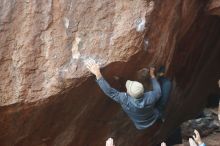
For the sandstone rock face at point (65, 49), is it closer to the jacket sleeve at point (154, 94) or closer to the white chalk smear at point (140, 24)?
the white chalk smear at point (140, 24)

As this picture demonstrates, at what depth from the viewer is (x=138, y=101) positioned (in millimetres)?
6094

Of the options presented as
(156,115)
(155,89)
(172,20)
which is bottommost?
(156,115)

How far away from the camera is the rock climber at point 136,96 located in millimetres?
5818

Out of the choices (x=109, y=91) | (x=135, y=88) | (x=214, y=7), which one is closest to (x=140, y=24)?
(x=135, y=88)

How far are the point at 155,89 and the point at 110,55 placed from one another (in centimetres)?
87

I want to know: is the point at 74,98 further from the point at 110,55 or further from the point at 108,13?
the point at 108,13

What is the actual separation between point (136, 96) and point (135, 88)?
0.14 metres

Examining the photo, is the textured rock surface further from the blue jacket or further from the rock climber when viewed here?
the blue jacket

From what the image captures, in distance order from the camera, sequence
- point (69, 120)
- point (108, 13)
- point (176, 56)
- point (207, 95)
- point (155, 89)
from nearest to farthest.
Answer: point (108, 13)
point (155, 89)
point (69, 120)
point (176, 56)
point (207, 95)

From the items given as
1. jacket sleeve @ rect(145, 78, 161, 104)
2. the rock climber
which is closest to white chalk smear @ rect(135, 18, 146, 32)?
the rock climber

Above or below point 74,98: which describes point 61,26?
above

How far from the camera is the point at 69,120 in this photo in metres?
6.64

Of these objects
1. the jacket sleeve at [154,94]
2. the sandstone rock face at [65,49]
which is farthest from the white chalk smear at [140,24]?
the jacket sleeve at [154,94]

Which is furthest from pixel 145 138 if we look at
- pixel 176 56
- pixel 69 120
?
pixel 69 120
